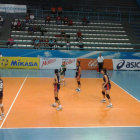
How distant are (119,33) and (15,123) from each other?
21513 millimetres

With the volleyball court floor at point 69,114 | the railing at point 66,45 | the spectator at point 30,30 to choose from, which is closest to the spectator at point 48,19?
the spectator at point 30,30

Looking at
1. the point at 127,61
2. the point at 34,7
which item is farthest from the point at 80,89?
the point at 34,7

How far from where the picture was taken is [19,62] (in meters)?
20.4

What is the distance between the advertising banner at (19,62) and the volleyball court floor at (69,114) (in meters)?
5.89

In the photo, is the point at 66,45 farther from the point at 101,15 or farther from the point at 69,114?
the point at 69,114

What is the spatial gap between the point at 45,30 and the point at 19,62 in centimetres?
625

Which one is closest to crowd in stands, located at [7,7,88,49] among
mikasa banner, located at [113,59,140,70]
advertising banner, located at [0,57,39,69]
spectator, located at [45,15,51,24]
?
spectator, located at [45,15,51,24]

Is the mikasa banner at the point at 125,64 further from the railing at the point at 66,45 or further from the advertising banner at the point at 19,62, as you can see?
the advertising banner at the point at 19,62

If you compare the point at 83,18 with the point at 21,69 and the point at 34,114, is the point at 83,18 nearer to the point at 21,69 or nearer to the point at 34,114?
the point at 21,69

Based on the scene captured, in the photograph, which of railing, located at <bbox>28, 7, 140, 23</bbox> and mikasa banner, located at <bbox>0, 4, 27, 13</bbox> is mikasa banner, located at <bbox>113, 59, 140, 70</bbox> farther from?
mikasa banner, located at <bbox>0, 4, 27, 13</bbox>

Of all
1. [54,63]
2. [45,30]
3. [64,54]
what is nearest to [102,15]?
[45,30]

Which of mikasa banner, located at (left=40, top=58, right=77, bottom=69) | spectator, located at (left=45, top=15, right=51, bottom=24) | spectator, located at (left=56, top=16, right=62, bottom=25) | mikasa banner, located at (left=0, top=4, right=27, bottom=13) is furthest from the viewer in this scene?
mikasa banner, located at (left=0, top=4, right=27, bottom=13)

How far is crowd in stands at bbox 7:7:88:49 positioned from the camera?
22.2 meters

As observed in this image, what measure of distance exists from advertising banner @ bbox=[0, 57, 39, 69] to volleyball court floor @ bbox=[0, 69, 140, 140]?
232 inches
